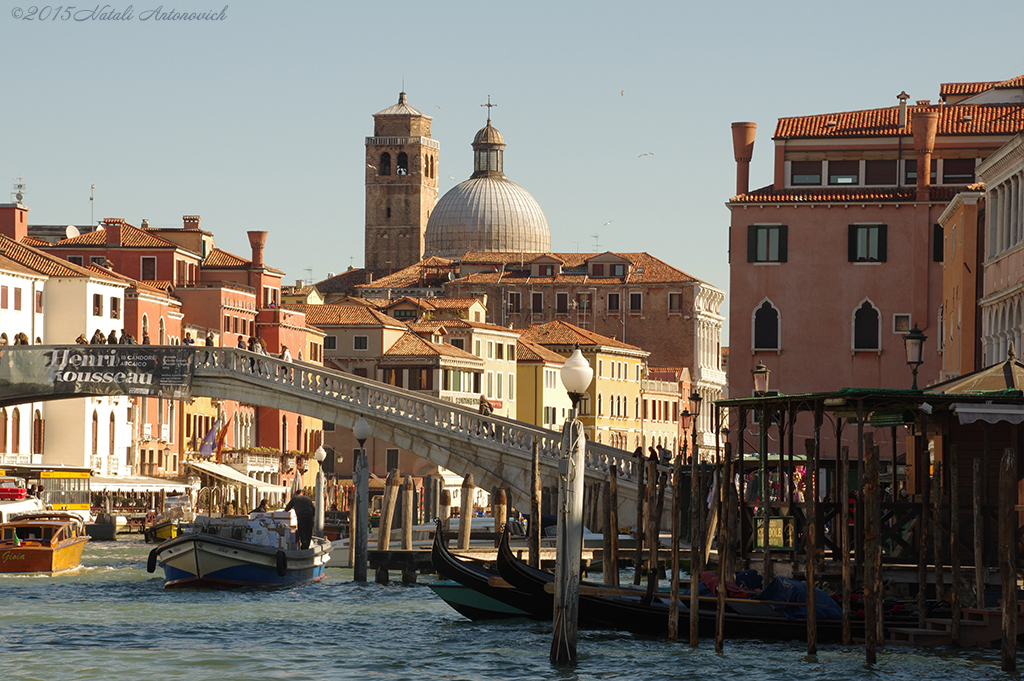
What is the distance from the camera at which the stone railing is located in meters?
27.5

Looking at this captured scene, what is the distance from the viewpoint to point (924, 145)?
3372 cm

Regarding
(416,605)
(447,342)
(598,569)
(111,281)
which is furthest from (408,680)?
(447,342)

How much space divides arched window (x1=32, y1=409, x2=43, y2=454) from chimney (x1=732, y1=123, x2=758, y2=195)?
18.4 metres

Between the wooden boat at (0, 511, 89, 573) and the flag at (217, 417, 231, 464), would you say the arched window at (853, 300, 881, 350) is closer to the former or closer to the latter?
the wooden boat at (0, 511, 89, 573)

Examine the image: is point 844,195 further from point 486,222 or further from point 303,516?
point 486,222

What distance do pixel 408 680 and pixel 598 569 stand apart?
11525mm

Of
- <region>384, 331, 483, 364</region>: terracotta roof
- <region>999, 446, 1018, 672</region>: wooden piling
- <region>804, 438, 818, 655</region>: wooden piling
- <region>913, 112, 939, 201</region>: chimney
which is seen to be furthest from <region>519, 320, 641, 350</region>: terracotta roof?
<region>999, 446, 1018, 672</region>: wooden piling

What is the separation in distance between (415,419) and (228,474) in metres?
24.3

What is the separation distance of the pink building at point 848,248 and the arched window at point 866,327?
18 mm

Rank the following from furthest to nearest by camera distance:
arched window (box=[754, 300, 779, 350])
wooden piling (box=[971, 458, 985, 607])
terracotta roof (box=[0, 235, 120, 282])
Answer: terracotta roof (box=[0, 235, 120, 282]) → arched window (box=[754, 300, 779, 350]) → wooden piling (box=[971, 458, 985, 607])

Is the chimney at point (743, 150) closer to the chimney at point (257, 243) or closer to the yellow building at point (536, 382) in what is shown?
the chimney at point (257, 243)

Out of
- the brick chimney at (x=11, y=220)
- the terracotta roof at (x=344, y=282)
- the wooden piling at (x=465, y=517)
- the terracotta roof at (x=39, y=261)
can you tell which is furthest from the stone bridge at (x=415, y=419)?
the terracotta roof at (x=344, y=282)

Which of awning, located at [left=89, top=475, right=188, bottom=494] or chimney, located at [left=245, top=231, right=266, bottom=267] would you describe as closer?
awning, located at [left=89, top=475, right=188, bottom=494]

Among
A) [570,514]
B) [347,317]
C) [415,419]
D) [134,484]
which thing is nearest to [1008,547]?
[570,514]
